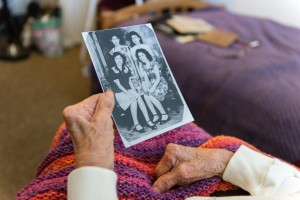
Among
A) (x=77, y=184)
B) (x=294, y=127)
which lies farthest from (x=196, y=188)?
(x=294, y=127)

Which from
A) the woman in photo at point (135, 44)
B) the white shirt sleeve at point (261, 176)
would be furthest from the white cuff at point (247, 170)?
the woman in photo at point (135, 44)

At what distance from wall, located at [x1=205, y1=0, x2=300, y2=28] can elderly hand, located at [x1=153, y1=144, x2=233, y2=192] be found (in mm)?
1885

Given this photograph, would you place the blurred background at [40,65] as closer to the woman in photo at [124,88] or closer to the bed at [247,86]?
the bed at [247,86]

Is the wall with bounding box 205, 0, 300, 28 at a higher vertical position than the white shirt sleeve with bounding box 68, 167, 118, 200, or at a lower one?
higher

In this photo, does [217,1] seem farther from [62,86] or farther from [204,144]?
[204,144]

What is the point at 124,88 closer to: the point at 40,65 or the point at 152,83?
the point at 152,83

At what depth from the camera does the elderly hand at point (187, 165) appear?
0.76 meters

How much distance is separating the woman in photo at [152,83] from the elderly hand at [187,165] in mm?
92

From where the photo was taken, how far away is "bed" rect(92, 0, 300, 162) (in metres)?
1.21

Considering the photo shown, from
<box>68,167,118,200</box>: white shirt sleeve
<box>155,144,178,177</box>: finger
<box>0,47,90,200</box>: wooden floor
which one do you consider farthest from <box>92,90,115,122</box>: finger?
<box>0,47,90,200</box>: wooden floor

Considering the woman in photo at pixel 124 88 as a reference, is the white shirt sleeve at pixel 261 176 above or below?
below

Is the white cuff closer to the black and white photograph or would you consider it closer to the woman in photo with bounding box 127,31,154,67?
the black and white photograph

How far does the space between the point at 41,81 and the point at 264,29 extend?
149 cm

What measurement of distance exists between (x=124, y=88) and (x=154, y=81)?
0.09 meters
